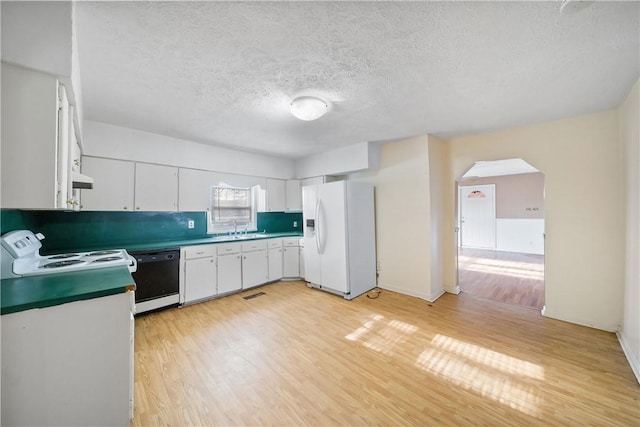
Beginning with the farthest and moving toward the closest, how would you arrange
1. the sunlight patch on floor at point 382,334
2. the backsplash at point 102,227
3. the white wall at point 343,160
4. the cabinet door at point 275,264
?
the cabinet door at point 275,264, the white wall at point 343,160, the backsplash at point 102,227, the sunlight patch on floor at point 382,334

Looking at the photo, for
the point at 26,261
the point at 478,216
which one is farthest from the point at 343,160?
the point at 478,216

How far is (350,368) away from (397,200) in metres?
2.56

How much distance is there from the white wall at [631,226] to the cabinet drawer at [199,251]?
14.7 feet

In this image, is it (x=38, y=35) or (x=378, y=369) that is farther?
(x=378, y=369)

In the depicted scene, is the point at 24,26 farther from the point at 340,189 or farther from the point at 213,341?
the point at 340,189

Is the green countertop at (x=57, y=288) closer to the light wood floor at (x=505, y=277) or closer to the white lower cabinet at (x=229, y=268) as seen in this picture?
the white lower cabinet at (x=229, y=268)

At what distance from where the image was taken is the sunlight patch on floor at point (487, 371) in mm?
1631

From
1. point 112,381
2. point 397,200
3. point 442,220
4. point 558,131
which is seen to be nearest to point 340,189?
point 397,200

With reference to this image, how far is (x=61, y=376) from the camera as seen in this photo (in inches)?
46.3

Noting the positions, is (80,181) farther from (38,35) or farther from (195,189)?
(195,189)

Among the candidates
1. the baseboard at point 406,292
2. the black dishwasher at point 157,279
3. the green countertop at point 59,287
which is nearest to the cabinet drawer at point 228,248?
the black dishwasher at point 157,279

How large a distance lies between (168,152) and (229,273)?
6.58 feet

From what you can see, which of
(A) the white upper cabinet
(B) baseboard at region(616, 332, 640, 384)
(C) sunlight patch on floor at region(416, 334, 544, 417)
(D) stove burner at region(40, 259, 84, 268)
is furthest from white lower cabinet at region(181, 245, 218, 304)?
(B) baseboard at region(616, 332, 640, 384)

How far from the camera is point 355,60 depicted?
65.4 inches
